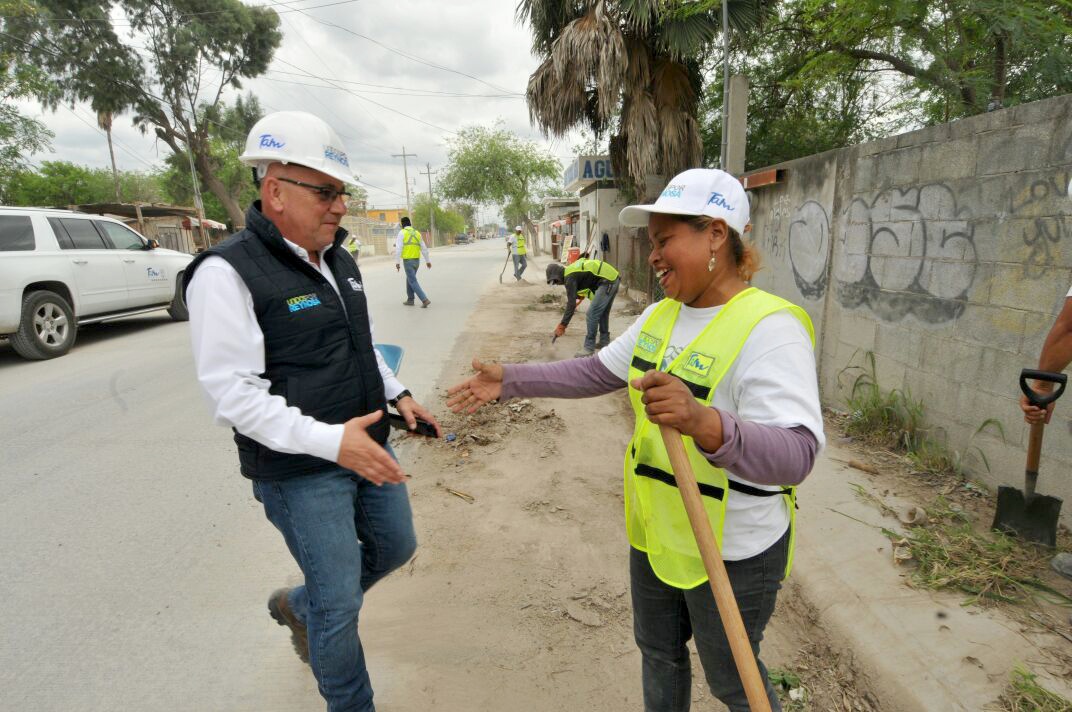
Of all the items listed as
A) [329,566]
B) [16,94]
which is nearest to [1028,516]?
[329,566]

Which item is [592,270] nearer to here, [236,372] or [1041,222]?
[1041,222]

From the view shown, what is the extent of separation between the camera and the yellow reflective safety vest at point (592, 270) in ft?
23.4

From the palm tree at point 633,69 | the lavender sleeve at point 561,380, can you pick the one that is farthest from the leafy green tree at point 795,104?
the lavender sleeve at point 561,380

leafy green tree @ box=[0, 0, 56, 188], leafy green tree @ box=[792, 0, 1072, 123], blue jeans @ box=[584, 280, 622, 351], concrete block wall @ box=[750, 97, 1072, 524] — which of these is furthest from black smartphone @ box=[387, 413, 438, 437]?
→ leafy green tree @ box=[0, 0, 56, 188]

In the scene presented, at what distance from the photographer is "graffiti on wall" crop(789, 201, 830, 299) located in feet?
17.4

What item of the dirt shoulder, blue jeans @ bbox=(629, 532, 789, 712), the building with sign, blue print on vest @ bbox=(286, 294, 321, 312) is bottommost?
the dirt shoulder

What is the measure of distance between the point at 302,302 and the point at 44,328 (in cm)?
823

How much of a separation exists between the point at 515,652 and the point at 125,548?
2368 millimetres

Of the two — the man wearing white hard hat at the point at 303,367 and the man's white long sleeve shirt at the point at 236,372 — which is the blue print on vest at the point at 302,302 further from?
the man's white long sleeve shirt at the point at 236,372

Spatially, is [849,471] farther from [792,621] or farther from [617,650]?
[617,650]

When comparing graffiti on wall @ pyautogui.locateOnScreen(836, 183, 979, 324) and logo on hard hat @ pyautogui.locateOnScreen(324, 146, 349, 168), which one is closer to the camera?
logo on hard hat @ pyautogui.locateOnScreen(324, 146, 349, 168)

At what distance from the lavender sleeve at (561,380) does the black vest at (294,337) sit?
1.67 ft

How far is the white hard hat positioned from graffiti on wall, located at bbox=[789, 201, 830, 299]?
15.5 ft

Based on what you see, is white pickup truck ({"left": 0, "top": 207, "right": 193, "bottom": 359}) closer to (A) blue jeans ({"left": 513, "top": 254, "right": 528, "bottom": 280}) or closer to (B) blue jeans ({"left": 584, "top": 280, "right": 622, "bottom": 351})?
(B) blue jeans ({"left": 584, "top": 280, "right": 622, "bottom": 351})
